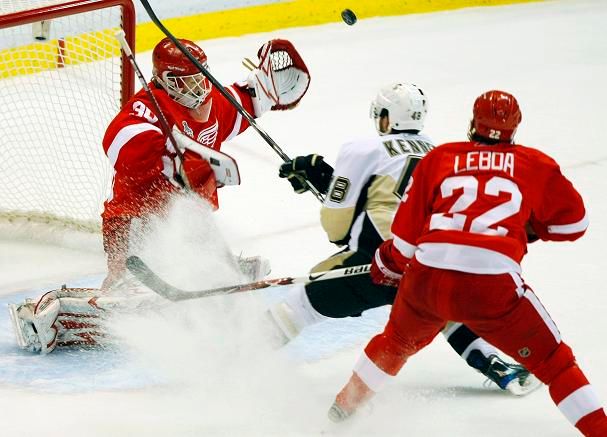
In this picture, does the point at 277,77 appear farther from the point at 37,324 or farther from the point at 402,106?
the point at 37,324

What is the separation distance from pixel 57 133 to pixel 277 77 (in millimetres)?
1102

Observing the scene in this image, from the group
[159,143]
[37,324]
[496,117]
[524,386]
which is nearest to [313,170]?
[159,143]

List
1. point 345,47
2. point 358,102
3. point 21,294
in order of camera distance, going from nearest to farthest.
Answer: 1. point 21,294
2. point 358,102
3. point 345,47

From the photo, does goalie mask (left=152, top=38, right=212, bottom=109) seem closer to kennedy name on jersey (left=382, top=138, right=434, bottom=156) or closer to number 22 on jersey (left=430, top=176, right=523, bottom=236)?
kennedy name on jersey (left=382, top=138, right=434, bottom=156)

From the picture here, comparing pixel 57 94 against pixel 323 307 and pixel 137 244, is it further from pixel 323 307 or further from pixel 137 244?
pixel 323 307

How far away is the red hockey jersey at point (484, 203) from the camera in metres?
2.31

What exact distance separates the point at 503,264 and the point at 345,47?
4290mm

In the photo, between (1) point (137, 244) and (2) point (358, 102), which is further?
(2) point (358, 102)

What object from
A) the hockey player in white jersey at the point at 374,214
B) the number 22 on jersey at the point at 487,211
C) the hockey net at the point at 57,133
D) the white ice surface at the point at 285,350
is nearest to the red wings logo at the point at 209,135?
the white ice surface at the point at 285,350

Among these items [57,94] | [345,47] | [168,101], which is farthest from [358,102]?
[168,101]

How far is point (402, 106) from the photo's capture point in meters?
2.70

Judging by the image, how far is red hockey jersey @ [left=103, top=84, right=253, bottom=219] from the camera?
312cm

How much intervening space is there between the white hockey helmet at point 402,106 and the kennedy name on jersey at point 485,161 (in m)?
0.37

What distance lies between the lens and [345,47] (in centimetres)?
645
